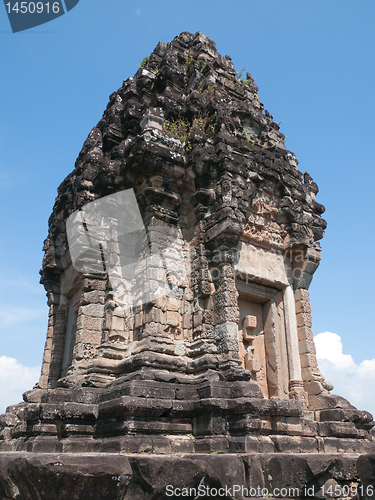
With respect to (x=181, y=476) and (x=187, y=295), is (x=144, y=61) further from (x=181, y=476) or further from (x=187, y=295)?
(x=181, y=476)

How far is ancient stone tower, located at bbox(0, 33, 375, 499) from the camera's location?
591 cm

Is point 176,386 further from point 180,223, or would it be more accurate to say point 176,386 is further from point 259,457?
point 180,223

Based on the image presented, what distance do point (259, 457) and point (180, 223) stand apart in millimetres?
4742

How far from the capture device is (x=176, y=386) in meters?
6.32

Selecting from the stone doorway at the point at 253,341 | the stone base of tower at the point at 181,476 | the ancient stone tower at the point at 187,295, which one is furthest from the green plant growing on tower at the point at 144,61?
the stone base of tower at the point at 181,476

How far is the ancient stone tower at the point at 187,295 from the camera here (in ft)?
19.4

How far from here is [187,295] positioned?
764cm

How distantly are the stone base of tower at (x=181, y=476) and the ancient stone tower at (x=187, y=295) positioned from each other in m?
0.06

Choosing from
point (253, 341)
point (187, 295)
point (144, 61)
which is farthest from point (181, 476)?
point (144, 61)

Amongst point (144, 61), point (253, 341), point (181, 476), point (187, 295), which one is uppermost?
point (144, 61)

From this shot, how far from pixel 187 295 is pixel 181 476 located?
3.72 meters

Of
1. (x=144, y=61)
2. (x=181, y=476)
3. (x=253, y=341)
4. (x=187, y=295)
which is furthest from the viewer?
(x=144, y=61)

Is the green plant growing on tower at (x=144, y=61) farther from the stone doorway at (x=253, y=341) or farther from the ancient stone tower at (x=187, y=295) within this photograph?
the stone doorway at (x=253, y=341)

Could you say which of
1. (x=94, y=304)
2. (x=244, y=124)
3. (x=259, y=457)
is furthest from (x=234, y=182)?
(x=259, y=457)
